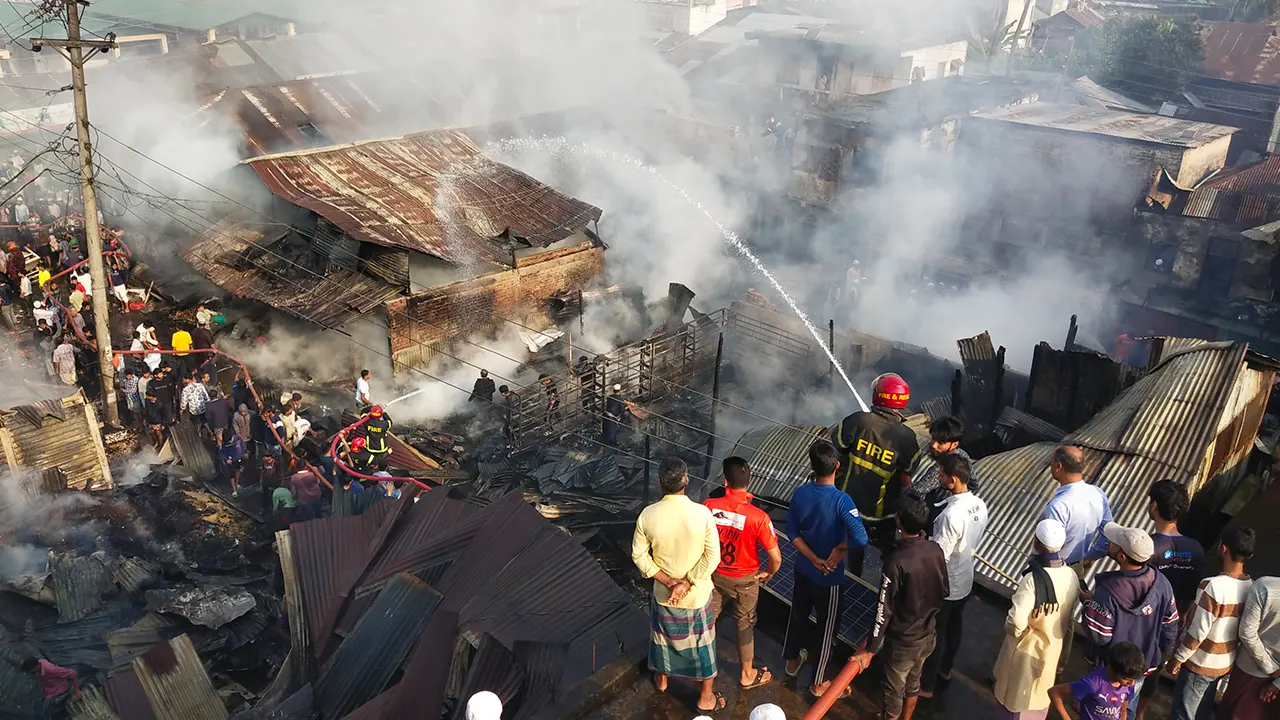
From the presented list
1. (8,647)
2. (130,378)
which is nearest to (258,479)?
(130,378)

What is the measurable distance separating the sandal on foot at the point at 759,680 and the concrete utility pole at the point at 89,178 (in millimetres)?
10646

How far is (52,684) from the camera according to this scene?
303 inches

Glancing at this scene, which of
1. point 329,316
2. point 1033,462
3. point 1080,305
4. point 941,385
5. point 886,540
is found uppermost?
point 886,540

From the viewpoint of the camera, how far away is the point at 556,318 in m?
18.3

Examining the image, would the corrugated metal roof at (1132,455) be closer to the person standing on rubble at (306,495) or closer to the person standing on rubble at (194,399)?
the person standing on rubble at (306,495)

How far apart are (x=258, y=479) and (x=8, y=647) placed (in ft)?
15.7

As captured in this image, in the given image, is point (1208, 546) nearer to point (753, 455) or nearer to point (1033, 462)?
point (1033, 462)

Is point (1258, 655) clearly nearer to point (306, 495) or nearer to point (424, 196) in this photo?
point (306, 495)

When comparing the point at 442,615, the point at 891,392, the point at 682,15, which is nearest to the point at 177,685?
the point at 442,615

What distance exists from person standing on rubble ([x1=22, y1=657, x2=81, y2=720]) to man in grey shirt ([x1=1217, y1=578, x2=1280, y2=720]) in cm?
862

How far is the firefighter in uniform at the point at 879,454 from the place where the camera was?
516 centimetres

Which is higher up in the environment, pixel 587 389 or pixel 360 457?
pixel 360 457

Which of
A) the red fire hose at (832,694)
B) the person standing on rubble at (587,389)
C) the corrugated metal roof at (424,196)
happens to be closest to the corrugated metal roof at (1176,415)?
the red fire hose at (832,694)

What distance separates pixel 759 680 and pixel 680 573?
122 cm
